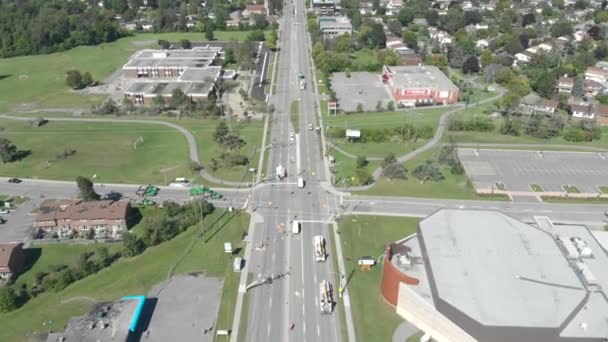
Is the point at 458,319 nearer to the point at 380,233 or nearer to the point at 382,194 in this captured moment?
the point at 380,233

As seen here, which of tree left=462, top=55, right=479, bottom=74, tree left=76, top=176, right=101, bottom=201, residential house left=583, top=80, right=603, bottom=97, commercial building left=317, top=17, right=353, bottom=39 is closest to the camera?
tree left=76, top=176, right=101, bottom=201

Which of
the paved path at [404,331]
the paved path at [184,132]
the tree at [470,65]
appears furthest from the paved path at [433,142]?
the paved path at [404,331]

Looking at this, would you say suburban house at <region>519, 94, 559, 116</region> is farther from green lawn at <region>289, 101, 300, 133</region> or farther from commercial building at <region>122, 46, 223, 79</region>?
commercial building at <region>122, 46, 223, 79</region>

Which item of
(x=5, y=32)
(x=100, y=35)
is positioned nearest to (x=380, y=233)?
(x=100, y=35)

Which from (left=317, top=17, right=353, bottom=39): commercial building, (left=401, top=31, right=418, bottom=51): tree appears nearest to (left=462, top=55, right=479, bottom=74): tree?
(left=401, top=31, right=418, bottom=51): tree

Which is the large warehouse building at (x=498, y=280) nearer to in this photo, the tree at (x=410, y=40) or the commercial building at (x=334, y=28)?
the tree at (x=410, y=40)

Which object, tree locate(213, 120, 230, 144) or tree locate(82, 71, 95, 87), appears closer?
tree locate(213, 120, 230, 144)

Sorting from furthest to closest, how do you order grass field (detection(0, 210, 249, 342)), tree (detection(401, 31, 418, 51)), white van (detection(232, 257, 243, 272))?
tree (detection(401, 31, 418, 51)) < white van (detection(232, 257, 243, 272)) < grass field (detection(0, 210, 249, 342))
